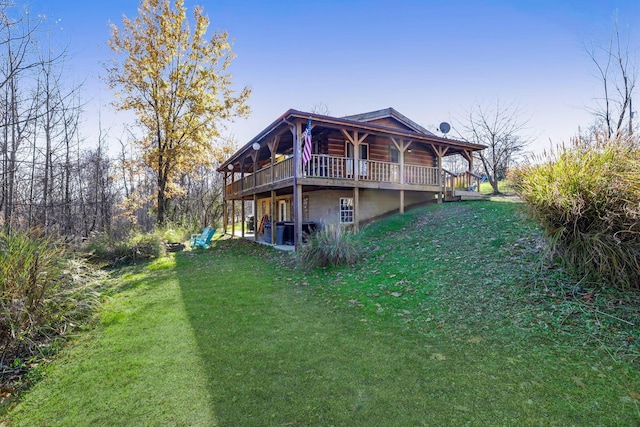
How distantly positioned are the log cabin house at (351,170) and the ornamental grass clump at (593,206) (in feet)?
23.3

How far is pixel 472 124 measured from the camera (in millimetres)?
22234

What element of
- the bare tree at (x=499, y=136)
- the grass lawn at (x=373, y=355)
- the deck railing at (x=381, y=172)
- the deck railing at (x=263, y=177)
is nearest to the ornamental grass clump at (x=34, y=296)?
the grass lawn at (x=373, y=355)

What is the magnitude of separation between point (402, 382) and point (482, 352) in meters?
1.11

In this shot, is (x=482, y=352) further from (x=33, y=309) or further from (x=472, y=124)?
(x=472, y=124)

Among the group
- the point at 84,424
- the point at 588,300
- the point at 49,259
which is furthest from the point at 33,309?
the point at 588,300

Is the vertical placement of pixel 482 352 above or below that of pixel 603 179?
below

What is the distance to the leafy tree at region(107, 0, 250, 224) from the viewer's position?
18328 mm

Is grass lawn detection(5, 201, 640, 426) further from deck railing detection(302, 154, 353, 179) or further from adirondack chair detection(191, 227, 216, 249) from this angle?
adirondack chair detection(191, 227, 216, 249)

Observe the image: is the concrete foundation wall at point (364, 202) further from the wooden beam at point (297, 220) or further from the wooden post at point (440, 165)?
the wooden beam at point (297, 220)

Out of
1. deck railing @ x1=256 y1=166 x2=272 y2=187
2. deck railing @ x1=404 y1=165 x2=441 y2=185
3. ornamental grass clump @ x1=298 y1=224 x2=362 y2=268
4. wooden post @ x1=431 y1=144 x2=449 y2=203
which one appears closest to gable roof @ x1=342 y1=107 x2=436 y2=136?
wooden post @ x1=431 y1=144 x2=449 y2=203

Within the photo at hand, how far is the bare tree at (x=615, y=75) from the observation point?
1662cm

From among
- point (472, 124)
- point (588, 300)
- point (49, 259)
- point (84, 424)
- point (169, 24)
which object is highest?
point (169, 24)

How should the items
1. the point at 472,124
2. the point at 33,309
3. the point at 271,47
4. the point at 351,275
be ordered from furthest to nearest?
the point at 472,124, the point at 271,47, the point at 351,275, the point at 33,309

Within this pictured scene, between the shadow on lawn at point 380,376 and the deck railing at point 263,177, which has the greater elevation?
the deck railing at point 263,177
